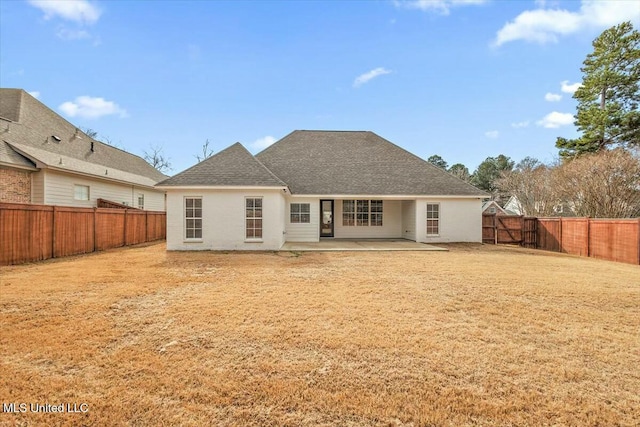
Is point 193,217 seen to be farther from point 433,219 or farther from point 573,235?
point 573,235

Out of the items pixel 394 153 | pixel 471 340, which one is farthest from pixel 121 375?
pixel 394 153

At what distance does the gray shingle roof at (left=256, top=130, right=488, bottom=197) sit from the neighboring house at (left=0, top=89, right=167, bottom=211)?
8517 millimetres

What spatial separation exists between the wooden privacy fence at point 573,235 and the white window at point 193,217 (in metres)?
15.7

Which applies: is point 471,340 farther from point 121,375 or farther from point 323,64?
point 323,64

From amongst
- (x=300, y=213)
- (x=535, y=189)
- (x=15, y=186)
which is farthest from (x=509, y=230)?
(x=15, y=186)

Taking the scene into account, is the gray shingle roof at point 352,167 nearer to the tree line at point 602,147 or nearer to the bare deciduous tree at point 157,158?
the tree line at point 602,147

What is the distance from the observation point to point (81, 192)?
1731 centimetres

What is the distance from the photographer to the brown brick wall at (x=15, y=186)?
44.4ft

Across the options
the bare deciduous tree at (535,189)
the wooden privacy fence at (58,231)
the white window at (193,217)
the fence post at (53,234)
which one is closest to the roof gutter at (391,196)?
the white window at (193,217)

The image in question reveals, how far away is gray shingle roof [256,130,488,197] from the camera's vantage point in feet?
53.9

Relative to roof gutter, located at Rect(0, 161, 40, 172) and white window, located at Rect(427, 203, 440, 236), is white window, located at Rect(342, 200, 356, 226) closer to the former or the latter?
white window, located at Rect(427, 203, 440, 236)

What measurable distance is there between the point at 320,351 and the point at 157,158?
151 ft

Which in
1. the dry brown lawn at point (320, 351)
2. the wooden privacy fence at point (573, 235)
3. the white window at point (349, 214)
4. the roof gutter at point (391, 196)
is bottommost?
the dry brown lawn at point (320, 351)

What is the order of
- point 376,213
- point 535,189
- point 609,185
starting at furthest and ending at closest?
1. point 535,189
2. point 376,213
3. point 609,185
